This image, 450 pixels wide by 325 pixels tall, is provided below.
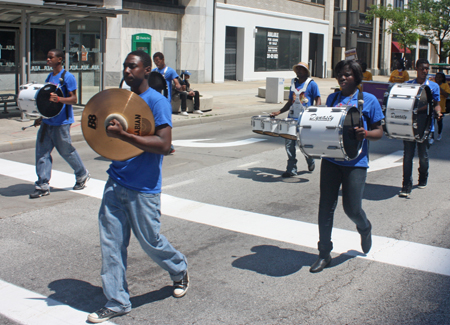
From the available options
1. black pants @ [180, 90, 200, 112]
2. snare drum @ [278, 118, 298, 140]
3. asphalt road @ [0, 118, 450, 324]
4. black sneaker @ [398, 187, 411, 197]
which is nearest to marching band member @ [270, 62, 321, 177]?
snare drum @ [278, 118, 298, 140]

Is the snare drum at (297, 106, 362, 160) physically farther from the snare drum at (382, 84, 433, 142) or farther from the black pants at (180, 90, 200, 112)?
the black pants at (180, 90, 200, 112)

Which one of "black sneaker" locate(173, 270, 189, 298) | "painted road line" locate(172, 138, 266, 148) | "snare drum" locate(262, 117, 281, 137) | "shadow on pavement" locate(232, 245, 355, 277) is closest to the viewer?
"black sneaker" locate(173, 270, 189, 298)

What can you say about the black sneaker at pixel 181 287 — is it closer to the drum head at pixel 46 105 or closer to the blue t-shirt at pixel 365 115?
the blue t-shirt at pixel 365 115

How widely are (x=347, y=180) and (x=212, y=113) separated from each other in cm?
1260

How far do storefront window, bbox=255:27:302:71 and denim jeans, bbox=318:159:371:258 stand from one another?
2945 centimetres

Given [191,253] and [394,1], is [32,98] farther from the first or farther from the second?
[394,1]

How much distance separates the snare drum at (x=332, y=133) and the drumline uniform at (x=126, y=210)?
1469 mm

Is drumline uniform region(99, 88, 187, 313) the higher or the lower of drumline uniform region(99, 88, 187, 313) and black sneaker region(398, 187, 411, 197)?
the higher

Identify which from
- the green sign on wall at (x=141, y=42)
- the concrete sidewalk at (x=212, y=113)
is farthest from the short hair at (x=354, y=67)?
the green sign on wall at (x=141, y=42)

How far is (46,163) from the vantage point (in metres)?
7.19

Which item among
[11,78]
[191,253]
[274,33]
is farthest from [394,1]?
[191,253]

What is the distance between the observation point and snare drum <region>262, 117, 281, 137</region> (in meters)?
7.63

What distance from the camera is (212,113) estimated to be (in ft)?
56.0

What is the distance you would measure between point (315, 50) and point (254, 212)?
36.4 meters
